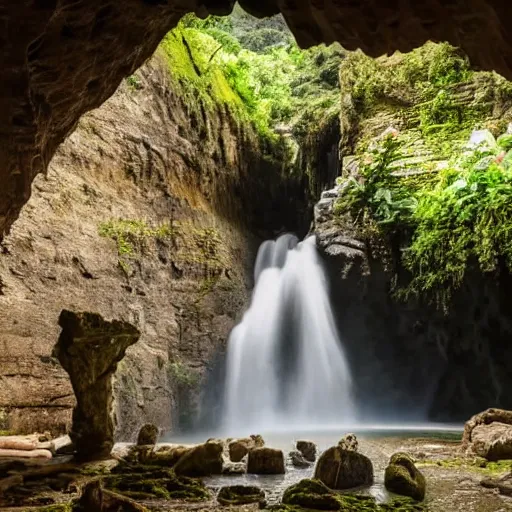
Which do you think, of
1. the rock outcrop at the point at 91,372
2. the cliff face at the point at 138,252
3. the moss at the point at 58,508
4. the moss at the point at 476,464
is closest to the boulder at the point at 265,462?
the rock outcrop at the point at 91,372

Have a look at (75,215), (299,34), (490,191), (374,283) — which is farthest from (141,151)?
(299,34)

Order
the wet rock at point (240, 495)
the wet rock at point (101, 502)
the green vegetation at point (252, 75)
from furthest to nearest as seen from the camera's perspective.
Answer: the green vegetation at point (252, 75) → the wet rock at point (240, 495) → the wet rock at point (101, 502)

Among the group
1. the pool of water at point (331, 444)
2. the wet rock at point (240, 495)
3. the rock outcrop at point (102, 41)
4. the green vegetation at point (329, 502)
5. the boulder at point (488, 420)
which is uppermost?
the rock outcrop at point (102, 41)

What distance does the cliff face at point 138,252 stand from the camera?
951 centimetres

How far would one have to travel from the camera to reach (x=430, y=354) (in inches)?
618

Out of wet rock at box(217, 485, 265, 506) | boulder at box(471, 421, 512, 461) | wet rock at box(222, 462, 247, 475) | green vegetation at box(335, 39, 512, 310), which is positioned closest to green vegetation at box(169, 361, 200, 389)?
green vegetation at box(335, 39, 512, 310)

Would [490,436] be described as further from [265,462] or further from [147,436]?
[147,436]

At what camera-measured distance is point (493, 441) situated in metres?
7.62

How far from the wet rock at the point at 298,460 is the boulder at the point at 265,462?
455 millimetres

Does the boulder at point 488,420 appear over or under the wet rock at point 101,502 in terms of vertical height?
over

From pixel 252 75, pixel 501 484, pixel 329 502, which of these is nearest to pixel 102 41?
pixel 329 502

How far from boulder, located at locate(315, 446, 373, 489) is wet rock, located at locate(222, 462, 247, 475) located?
3.78 ft

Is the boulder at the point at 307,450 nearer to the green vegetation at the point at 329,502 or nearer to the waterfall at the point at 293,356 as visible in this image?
the green vegetation at the point at 329,502

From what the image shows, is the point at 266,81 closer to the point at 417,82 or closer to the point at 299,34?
the point at 417,82
